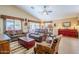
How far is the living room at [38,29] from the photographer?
179 centimetres

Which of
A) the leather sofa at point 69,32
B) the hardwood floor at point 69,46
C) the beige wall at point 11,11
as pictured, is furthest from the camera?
the leather sofa at point 69,32

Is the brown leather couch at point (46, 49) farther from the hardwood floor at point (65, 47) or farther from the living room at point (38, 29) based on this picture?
the hardwood floor at point (65, 47)

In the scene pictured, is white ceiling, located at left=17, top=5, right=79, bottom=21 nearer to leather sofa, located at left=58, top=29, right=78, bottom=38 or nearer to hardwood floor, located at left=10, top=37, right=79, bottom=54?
leather sofa, located at left=58, top=29, right=78, bottom=38

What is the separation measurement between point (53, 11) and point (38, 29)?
52cm

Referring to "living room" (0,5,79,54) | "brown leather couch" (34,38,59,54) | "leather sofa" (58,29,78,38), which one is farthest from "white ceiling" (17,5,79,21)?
"brown leather couch" (34,38,59,54)

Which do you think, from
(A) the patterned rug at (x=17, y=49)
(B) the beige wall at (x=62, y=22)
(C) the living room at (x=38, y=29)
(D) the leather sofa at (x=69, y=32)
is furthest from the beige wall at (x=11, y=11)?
(D) the leather sofa at (x=69, y=32)

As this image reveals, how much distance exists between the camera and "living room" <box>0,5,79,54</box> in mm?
1792

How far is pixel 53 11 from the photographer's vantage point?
6.28 ft
